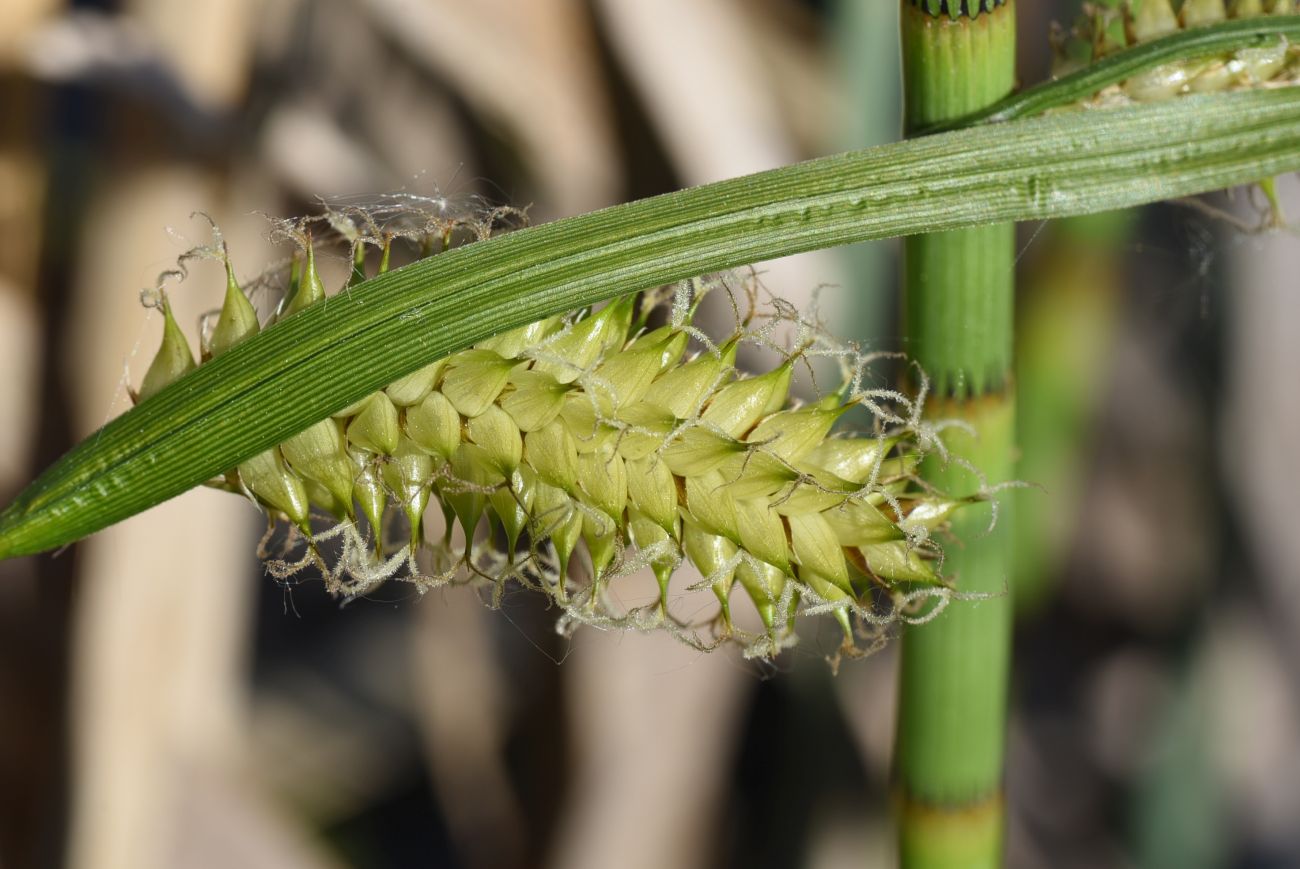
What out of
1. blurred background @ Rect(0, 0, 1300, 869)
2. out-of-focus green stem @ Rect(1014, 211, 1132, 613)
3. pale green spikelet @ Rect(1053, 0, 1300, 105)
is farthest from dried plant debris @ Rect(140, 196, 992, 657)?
out-of-focus green stem @ Rect(1014, 211, 1132, 613)

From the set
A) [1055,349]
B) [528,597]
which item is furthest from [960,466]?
[528,597]

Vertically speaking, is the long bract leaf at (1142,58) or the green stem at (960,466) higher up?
the long bract leaf at (1142,58)

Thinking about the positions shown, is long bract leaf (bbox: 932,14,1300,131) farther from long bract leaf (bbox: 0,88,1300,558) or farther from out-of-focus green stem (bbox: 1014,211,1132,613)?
out-of-focus green stem (bbox: 1014,211,1132,613)

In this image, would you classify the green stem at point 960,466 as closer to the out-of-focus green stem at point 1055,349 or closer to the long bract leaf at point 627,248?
the long bract leaf at point 627,248

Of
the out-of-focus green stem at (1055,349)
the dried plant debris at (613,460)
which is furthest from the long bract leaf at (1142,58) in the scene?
the out-of-focus green stem at (1055,349)

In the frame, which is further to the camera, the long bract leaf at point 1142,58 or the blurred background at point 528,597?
the blurred background at point 528,597
